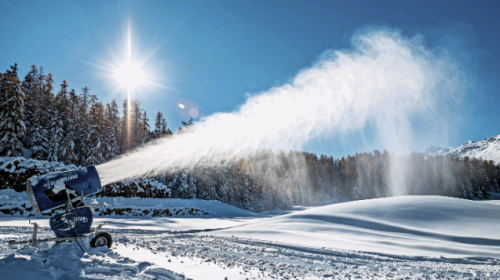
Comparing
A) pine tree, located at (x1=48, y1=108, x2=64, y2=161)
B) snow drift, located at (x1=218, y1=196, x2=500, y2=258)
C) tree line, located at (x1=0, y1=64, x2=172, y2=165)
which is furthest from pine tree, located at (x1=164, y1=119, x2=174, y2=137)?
snow drift, located at (x1=218, y1=196, x2=500, y2=258)

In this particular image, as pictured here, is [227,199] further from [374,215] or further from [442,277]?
[442,277]

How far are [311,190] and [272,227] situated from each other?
268 ft

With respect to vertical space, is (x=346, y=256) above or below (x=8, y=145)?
below

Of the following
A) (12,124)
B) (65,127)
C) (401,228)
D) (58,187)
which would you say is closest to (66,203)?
(58,187)

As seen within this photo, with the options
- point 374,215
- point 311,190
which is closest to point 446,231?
point 374,215

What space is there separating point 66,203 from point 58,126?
116 ft

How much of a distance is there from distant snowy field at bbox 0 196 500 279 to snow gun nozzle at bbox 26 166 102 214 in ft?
3.10

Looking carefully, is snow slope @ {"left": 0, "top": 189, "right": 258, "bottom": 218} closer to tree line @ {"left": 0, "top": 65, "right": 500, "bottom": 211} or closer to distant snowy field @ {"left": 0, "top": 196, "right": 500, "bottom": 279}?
tree line @ {"left": 0, "top": 65, "right": 500, "bottom": 211}

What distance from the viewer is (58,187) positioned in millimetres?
5527

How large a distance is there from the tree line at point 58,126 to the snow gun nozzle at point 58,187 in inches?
1156

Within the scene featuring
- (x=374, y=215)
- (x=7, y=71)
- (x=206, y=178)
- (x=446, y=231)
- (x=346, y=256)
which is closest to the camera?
(x=346, y=256)

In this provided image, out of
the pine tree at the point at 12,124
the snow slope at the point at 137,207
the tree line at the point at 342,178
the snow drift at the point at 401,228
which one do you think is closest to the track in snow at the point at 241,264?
the snow drift at the point at 401,228

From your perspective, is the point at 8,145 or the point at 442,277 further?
the point at 8,145

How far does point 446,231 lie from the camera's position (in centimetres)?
1041
